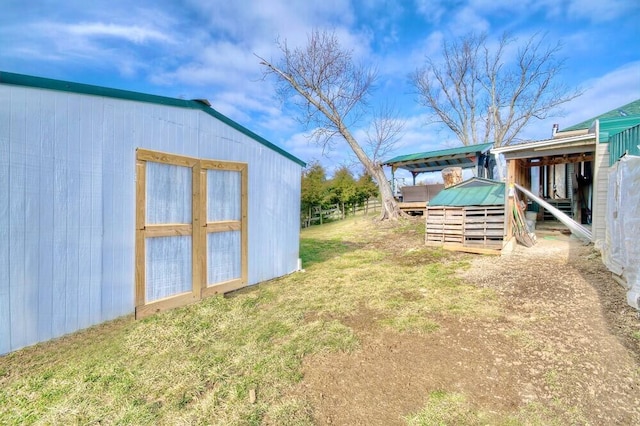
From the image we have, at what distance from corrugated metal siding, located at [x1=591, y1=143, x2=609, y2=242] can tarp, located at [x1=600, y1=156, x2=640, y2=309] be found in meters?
1.39

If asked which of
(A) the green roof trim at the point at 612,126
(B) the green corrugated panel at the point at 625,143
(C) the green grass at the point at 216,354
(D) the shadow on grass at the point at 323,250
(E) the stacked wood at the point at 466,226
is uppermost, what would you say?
(A) the green roof trim at the point at 612,126

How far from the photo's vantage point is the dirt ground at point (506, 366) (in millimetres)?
1893

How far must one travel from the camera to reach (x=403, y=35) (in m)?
13.9

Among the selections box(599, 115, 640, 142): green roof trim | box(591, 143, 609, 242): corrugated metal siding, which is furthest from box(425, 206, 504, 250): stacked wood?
box(599, 115, 640, 142): green roof trim

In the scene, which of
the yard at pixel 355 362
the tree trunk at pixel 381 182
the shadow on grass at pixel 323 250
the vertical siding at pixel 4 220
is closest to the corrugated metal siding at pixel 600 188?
the yard at pixel 355 362

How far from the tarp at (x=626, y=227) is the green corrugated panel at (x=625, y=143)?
324 millimetres

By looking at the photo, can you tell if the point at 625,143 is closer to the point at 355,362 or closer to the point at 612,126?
the point at 612,126

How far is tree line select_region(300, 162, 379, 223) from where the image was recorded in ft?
59.1

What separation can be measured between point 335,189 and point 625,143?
1523 centimetres

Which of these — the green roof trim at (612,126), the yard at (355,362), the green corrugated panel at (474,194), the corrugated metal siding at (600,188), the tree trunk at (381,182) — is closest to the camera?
the yard at (355,362)

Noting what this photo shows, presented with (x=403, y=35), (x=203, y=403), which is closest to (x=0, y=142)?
(x=203, y=403)

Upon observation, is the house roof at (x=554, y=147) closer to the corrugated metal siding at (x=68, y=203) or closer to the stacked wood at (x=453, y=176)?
the stacked wood at (x=453, y=176)

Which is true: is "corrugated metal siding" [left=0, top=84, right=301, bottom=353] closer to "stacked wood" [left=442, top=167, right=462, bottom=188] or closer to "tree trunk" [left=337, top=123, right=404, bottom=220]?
"stacked wood" [left=442, top=167, right=462, bottom=188]

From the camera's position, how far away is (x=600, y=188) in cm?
621
